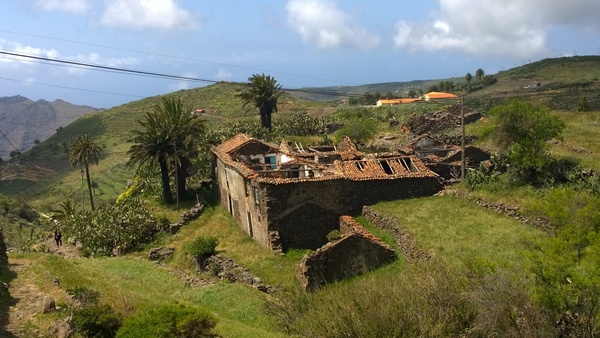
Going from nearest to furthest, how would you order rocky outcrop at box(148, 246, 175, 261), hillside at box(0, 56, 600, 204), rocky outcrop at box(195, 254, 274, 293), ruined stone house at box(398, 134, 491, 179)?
1. rocky outcrop at box(195, 254, 274, 293)
2. rocky outcrop at box(148, 246, 175, 261)
3. ruined stone house at box(398, 134, 491, 179)
4. hillside at box(0, 56, 600, 204)

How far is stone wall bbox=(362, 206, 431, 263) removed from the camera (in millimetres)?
20947

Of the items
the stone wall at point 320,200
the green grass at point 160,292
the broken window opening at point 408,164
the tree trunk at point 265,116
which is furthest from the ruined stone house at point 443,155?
the tree trunk at point 265,116

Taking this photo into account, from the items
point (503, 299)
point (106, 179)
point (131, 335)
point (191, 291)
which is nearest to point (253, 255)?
point (191, 291)

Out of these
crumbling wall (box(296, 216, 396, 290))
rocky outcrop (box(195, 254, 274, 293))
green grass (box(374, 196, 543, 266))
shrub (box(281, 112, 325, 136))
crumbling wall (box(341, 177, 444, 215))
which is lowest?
rocky outcrop (box(195, 254, 274, 293))

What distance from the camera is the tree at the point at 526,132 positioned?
1020 inches

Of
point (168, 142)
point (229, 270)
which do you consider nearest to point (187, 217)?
point (168, 142)

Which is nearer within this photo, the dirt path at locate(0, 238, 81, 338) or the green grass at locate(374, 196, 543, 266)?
the dirt path at locate(0, 238, 81, 338)

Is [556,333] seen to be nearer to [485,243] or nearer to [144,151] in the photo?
[485,243]

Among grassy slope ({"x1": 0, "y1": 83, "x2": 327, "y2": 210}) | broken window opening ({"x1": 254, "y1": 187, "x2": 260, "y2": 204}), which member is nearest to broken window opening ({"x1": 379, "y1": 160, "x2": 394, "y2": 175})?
broken window opening ({"x1": 254, "y1": 187, "x2": 260, "y2": 204})

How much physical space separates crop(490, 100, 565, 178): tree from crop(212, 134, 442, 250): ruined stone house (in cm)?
435

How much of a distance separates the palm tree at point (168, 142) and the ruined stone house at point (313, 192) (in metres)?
7.23

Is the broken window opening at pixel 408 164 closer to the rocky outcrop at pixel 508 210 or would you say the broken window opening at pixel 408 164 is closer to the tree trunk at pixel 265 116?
the rocky outcrop at pixel 508 210

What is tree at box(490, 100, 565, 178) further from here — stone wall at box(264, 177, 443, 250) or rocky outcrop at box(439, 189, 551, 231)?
stone wall at box(264, 177, 443, 250)

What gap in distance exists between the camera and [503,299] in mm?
12875
